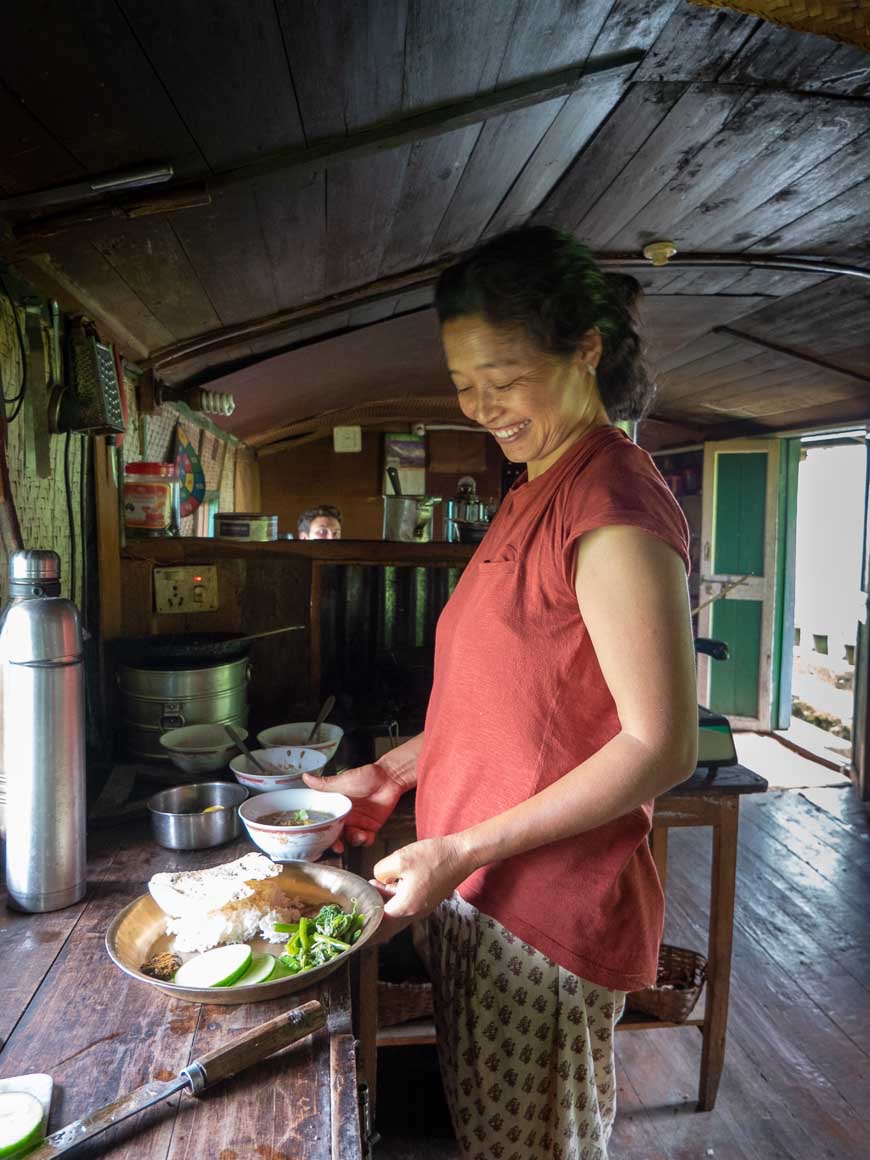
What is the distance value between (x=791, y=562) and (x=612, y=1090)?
577cm

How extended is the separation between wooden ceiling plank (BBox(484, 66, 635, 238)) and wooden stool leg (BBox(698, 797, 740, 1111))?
71.4 inches

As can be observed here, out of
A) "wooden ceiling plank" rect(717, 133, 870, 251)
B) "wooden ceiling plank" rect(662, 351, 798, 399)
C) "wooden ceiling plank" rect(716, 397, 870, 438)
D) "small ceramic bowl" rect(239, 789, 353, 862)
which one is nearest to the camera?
"small ceramic bowl" rect(239, 789, 353, 862)

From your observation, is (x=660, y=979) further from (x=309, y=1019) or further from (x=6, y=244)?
(x=6, y=244)

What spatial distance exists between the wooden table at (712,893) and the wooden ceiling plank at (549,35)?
65.6 inches

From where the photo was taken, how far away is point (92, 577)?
218 cm

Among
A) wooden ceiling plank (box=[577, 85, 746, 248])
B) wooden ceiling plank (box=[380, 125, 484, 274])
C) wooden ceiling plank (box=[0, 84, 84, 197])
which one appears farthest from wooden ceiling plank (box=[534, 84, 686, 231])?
wooden ceiling plank (box=[0, 84, 84, 197])

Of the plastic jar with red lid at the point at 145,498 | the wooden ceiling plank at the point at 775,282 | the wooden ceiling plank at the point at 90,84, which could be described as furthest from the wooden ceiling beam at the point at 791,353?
the wooden ceiling plank at the point at 90,84

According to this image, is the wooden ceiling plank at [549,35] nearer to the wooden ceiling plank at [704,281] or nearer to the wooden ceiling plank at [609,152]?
the wooden ceiling plank at [609,152]

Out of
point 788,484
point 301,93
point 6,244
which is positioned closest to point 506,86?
point 301,93

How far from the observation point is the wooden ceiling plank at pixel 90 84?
99cm

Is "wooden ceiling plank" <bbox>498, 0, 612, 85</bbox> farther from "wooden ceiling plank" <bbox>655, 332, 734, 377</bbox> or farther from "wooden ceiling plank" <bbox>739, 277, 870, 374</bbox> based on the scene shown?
"wooden ceiling plank" <bbox>655, 332, 734, 377</bbox>

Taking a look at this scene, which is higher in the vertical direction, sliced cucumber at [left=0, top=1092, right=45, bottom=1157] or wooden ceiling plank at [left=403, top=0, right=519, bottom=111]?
wooden ceiling plank at [left=403, top=0, right=519, bottom=111]

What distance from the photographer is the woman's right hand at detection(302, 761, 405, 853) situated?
1.68m

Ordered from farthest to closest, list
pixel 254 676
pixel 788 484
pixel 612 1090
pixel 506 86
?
pixel 788 484
pixel 254 676
pixel 506 86
pixel 612 1090
